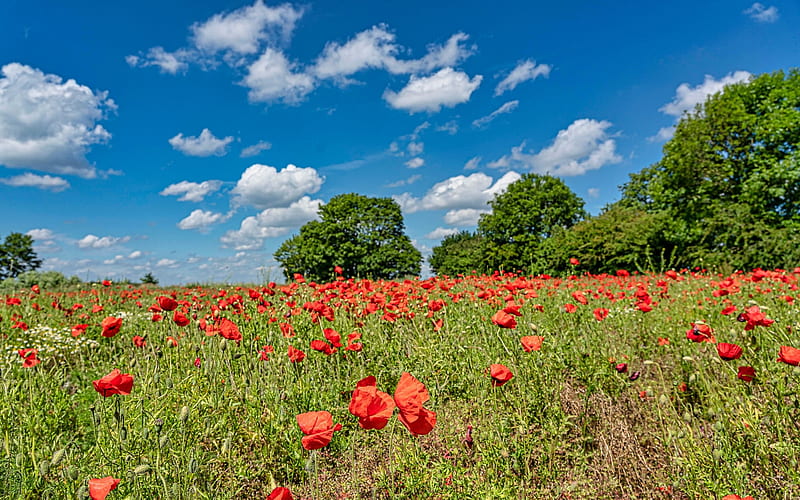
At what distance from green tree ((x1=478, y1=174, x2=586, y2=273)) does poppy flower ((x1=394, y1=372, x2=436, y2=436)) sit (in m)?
26.9

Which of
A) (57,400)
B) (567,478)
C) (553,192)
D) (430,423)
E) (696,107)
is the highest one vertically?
(696,107)

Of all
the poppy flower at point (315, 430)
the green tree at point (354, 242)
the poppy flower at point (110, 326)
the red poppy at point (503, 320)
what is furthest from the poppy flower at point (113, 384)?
the green tree at point (354, 242)

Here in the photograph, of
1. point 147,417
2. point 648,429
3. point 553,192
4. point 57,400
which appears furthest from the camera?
point 553,192

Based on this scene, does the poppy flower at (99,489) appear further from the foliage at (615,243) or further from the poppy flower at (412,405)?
the foliage at (615,243)

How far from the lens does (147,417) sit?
8.54ft

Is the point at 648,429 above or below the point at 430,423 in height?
below

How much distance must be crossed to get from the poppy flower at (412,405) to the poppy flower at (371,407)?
4 centimetres

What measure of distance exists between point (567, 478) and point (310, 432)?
1812mm

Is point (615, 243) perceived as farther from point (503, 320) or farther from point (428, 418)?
point (428, 418)

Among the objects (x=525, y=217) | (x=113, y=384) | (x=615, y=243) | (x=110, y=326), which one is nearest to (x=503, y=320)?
(x=113, y=384)

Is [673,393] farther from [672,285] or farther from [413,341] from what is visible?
[672,285]

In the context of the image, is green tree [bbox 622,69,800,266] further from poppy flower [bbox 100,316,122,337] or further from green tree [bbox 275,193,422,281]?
poppy flower [bbox 100,316,122,337]

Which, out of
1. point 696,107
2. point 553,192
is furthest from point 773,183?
point 553,192

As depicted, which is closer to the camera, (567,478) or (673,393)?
(567,478)
